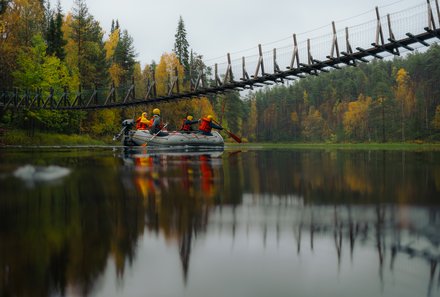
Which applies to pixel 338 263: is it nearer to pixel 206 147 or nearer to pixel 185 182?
pixel 185 182

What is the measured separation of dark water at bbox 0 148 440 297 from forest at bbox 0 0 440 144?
28.6 metres

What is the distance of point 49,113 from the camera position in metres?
39.2

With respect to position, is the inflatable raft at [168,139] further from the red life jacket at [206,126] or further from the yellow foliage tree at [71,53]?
the yellow foliage tree at [71,53]

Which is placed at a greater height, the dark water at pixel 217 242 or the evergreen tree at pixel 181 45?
the evergreen tree at pixel 181 45

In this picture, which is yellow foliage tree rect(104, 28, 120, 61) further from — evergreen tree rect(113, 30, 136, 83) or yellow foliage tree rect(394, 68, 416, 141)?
yellow foliage tree rect(394, 68, 416, 141)

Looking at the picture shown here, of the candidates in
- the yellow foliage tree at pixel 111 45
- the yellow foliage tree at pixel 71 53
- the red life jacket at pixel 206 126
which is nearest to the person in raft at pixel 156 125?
the red life jacket at pixel 206 126

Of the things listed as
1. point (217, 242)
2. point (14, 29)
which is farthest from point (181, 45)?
point (217, 242)

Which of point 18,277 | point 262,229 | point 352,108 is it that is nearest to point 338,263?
point 262,229

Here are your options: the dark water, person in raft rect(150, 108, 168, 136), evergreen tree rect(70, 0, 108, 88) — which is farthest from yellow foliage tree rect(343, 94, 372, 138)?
the dark water

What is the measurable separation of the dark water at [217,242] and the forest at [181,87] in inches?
1125

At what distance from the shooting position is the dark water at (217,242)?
3264 millimetres

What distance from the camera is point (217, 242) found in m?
4.51

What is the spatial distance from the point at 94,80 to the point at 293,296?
51729 mm

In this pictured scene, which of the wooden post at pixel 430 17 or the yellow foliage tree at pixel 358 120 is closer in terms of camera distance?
the wooden post at pixel 430 17
